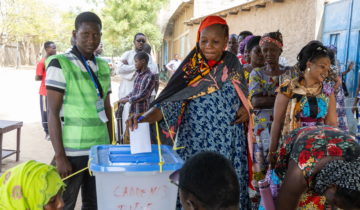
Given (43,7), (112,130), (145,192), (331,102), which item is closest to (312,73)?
(331,102)

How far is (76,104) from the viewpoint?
2.35 metres

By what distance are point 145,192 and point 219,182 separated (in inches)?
21.9

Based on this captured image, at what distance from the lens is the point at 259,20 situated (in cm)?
973

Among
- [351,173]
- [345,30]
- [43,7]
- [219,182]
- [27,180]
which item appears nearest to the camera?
[219,182]

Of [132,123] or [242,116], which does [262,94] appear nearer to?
[242,116]

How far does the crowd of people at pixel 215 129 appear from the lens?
1.54 m

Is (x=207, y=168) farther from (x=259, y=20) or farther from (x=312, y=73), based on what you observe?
(x=259, y=20)

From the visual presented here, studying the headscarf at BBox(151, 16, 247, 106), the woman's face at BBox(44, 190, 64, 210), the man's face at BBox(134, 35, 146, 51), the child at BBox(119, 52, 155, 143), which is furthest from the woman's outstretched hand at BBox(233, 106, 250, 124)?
the man's face at BBox(134, 35, 146, 51)

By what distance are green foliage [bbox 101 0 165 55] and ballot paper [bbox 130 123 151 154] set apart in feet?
68.4

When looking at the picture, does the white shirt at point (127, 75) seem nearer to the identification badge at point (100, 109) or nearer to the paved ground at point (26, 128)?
the paved ground at point (26, 128)

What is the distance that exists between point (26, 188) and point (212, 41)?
1410 mm

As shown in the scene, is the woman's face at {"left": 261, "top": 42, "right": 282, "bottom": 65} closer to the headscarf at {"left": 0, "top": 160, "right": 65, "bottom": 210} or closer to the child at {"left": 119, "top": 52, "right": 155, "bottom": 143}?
the child at {"left": 119, "top": 52, "right": 155, "bottom": 143}

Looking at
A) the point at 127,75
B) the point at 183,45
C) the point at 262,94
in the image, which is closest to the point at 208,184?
the point at 262,94

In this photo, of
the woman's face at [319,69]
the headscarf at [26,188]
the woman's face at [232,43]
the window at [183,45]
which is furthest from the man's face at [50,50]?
the window at [183,45]
